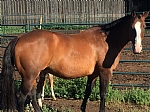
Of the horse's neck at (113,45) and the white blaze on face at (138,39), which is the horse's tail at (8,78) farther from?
the white blaze on face at (138,39)

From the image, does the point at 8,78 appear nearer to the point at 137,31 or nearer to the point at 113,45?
the point at 113,45

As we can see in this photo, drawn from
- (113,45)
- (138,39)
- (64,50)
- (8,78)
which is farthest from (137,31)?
(8,78)

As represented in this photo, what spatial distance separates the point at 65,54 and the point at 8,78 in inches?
37.4

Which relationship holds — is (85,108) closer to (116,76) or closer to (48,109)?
(48,109)

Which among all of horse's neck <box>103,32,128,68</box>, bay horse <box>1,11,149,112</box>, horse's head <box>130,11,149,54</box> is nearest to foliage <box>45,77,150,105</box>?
bay horse <box>1,11,149,112</box>

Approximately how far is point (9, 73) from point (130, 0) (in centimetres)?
1769

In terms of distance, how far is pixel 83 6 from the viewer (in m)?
21.5

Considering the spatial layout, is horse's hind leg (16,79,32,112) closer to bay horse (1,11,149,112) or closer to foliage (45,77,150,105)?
bay horse (1,11,149,112)

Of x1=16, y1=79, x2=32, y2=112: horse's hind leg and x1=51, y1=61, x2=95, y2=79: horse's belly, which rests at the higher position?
x1=51, y1=61, x2=95, y2=79: horse's belly

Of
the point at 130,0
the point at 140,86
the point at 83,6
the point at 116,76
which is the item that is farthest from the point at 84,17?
the point at 140,86

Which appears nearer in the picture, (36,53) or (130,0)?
(36,53)

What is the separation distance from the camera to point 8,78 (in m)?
5.31

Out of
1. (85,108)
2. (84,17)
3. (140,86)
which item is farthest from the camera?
(84,17)

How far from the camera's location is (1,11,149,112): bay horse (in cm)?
508
